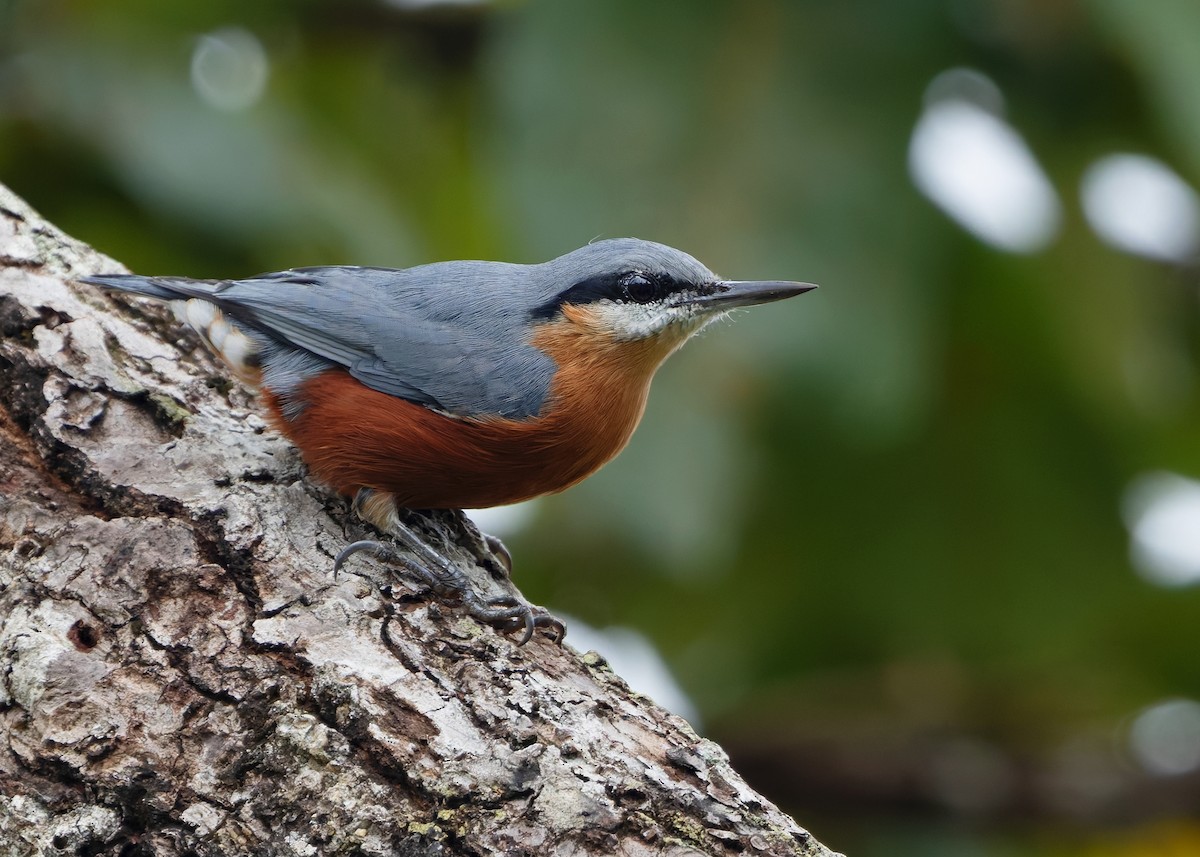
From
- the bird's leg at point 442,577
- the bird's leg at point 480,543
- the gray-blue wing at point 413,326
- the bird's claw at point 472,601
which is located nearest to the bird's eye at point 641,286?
the gray-blue wing at point 413,326

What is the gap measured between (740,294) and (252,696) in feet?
7.49

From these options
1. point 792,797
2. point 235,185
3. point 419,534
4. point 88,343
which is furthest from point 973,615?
point 88,343

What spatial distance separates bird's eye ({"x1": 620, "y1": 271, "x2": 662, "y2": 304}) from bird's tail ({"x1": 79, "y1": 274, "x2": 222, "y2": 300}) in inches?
57.2

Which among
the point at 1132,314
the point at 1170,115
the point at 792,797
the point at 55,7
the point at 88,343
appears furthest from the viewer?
the point at 792,797

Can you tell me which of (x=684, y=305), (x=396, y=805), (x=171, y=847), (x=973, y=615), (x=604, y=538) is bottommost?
(x=171, y=847)

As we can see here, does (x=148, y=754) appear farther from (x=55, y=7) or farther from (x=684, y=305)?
(x=55, y=7)

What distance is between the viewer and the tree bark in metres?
2.83

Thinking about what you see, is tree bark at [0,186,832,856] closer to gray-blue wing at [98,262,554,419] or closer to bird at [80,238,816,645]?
bird at [80,238,816,645]

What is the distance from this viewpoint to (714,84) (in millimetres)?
5438

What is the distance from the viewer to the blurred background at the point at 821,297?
5039mm

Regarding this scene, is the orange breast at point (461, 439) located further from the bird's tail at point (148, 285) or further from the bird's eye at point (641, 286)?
the bird's tail at point (148, 285)

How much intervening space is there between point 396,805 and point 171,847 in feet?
1.62

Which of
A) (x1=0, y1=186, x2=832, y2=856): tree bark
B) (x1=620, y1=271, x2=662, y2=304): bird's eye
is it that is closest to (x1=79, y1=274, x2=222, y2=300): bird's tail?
(x1=0, y1=186, x2=832, y2=856): tree bark

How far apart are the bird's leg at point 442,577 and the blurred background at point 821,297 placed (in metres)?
0.99
